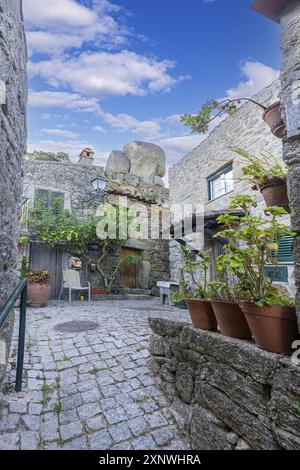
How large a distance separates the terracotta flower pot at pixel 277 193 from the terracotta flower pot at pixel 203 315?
91cm

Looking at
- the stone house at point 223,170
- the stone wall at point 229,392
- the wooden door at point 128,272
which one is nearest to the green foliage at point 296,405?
the stone wall at point 229,392

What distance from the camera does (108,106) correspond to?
4.70 m

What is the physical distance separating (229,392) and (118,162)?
36.7 ft

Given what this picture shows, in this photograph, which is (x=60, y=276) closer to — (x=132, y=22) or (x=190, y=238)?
(x=190, y=238)

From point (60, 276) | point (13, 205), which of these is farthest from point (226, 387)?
point (60, 276)

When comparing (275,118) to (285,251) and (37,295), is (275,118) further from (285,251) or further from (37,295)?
(37,295)

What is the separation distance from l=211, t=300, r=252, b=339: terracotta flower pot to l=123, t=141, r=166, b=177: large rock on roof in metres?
10.5

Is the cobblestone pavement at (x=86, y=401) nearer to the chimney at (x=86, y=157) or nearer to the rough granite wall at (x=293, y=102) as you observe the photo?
the rough granite wall at (x=293, y=102)

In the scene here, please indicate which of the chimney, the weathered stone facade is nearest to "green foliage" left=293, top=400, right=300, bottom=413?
the weathered stone facade

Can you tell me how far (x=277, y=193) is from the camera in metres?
1.71

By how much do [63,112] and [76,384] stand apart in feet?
17.2

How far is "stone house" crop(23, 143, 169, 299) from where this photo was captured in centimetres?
862

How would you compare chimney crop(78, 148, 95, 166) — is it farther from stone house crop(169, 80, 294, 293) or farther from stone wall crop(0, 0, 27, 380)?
stone wall crop(0, 0, 27, 380)

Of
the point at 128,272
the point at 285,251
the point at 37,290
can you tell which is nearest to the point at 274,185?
the point at 285,251
